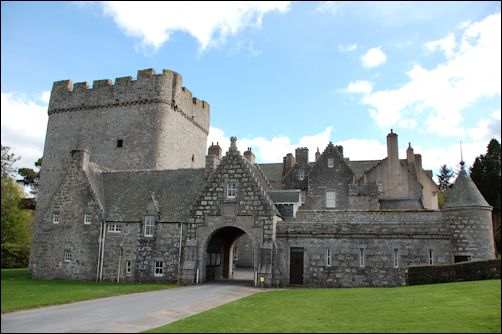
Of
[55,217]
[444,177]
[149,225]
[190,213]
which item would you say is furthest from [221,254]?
[444,177]

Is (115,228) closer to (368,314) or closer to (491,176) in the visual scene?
(368,314)

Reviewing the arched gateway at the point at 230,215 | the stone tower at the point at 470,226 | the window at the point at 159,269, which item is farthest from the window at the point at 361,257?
the window at the point at 159,269

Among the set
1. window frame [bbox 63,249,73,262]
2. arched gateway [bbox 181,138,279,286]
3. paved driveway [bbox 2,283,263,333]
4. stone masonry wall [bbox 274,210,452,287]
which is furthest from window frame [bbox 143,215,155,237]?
stone masonry wall [bbox 274,210,452,287]

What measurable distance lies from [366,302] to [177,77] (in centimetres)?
3335

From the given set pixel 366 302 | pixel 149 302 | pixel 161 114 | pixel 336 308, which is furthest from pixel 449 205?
pixel 161 114

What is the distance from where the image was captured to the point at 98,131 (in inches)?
1775

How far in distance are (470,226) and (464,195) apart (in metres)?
1.99

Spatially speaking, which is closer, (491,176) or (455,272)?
(455,272)

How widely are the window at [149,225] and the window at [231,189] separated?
5991mm

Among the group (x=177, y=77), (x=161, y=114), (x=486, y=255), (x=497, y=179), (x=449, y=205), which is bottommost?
(x=486, y=255)

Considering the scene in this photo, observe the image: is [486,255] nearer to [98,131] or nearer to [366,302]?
[366,302]

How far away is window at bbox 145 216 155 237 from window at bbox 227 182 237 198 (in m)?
5.99

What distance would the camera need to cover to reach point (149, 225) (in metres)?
32.6

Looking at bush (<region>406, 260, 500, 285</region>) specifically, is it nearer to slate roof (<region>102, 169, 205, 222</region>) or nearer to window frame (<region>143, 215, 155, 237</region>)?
slate roof (<region>102, 169, 205, 222</region>)
